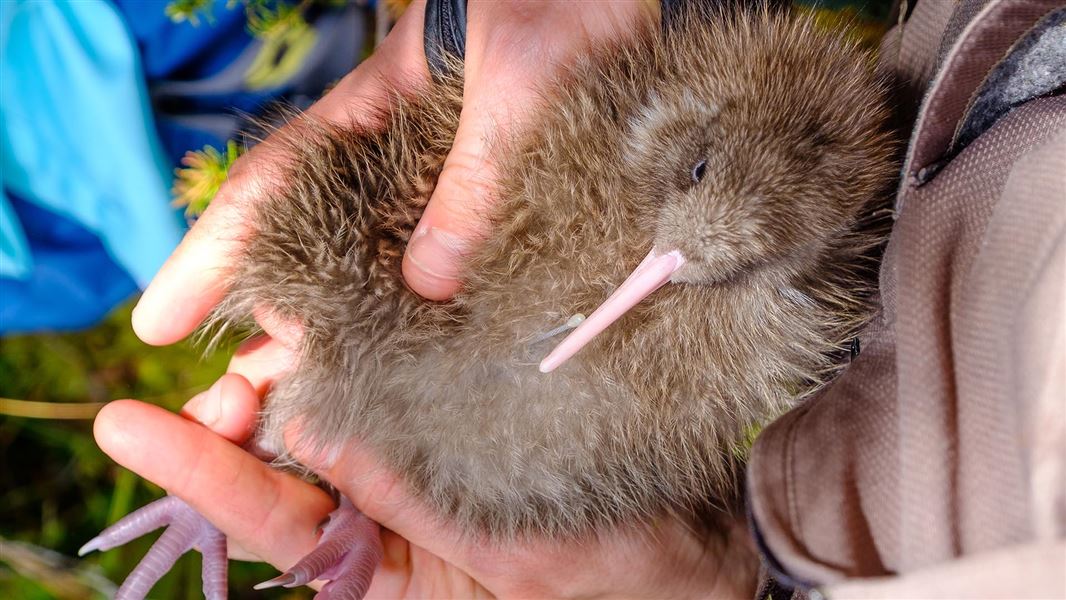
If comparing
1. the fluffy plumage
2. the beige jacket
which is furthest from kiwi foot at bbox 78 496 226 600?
the beige jacket

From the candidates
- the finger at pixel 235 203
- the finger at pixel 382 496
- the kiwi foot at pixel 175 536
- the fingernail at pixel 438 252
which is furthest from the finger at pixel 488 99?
the kiwi foot at pixel 175 536

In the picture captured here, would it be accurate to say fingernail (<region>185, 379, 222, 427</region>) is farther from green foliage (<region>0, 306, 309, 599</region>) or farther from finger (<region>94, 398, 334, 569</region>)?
green foliage (<region>0, 306, 309, 599</region>)

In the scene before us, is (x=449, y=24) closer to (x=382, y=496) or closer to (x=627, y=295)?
Answer: (x=627, y=295)

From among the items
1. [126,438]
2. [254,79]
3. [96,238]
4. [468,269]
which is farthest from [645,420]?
[96,238]

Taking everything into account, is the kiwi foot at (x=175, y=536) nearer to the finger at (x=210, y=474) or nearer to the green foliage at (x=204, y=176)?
the finger at (x=210, y=474)

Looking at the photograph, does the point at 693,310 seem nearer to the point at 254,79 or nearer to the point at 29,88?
the point at 254,79

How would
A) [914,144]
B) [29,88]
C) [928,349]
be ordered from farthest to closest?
[29,88]
[914,144]
[928,349]
